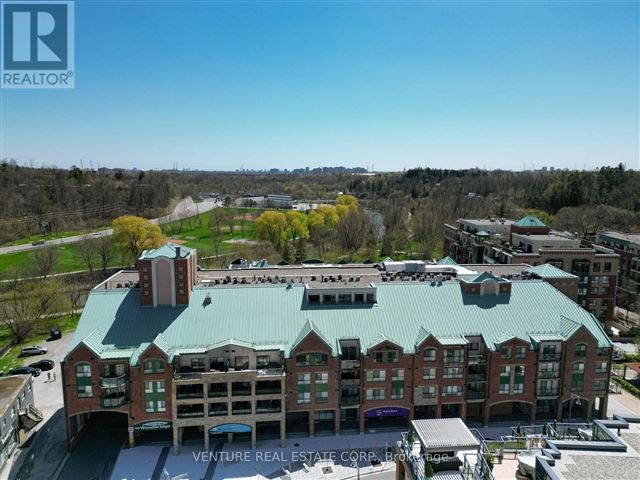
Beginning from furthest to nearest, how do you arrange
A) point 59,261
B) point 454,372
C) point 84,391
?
point 59,261 < point 454,372 < point 84,391

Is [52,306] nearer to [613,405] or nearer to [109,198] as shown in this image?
[613,405]

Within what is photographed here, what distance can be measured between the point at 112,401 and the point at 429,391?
95.6ft

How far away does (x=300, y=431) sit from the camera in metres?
47.8

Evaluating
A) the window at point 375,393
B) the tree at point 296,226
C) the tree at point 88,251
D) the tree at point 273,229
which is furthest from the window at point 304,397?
the tree at point 296,226

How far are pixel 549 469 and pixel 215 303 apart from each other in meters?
A: 34.7

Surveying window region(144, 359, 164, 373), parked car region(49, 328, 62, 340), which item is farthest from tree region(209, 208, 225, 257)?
window region(144, 359, 164, 373)

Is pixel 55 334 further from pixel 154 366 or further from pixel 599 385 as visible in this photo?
pixel 599 385

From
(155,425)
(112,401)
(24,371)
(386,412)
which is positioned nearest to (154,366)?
(112,401)

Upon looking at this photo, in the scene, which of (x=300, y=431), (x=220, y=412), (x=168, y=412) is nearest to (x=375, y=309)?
(x=300, y=431)

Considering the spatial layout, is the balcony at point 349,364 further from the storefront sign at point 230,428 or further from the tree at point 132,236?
the tree at point 132,236

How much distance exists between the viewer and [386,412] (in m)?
47.7

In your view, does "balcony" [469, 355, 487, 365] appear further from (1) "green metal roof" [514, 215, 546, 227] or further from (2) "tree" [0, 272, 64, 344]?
(2) "tree" [0, 272, 64, 344]

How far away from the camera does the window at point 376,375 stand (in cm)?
4709

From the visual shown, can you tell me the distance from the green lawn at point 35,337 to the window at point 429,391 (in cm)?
5025
